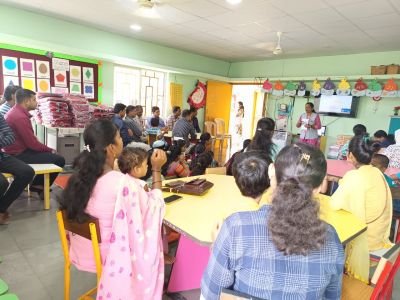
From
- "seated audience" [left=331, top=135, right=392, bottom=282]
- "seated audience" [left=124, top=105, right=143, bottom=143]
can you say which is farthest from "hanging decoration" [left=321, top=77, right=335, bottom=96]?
"seated audience" [left=331, top=135, right=392, bottom=282]

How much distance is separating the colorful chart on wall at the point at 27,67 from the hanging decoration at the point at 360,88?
6247 mm

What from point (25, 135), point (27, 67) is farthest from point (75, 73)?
point (25, 135)

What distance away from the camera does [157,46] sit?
6480mm

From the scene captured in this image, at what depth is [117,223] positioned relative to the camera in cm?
137

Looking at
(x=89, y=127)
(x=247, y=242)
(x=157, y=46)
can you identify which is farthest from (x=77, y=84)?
(x=247, y=242)

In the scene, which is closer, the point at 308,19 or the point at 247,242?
the point at 247,242

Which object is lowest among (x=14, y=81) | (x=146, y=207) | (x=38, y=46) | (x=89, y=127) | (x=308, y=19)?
(x=146, y=207)

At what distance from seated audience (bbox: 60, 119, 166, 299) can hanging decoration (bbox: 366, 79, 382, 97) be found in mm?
5600

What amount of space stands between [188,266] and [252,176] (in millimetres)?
893

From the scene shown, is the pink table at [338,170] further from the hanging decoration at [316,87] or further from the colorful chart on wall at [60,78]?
the colorful chart on wall at [60,78]

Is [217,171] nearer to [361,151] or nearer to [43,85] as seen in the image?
[361,151]

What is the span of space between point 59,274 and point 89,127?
114 centimetres

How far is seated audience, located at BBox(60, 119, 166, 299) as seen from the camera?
53.9 inches

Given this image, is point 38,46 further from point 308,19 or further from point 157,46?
point 308,19
